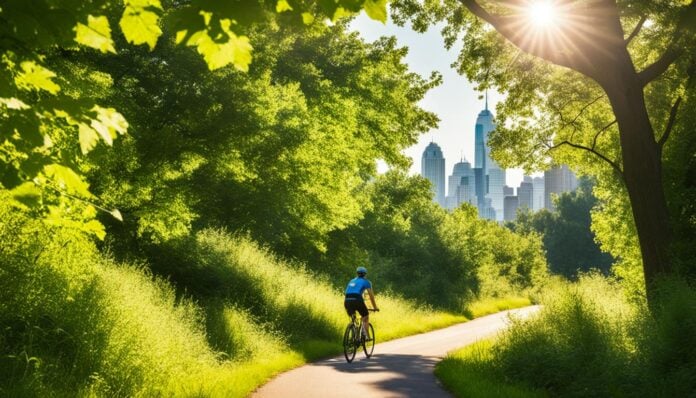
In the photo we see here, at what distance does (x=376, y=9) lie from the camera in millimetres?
3766

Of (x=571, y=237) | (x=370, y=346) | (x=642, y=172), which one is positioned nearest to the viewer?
(x=642, y=172)

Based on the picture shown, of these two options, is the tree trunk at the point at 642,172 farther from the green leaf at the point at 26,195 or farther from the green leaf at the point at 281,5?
the green leaf at the point at 26,195

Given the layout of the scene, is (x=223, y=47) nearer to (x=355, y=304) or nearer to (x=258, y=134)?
(x=355, y=304)

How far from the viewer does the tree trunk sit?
13.8m

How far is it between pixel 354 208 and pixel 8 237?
20.5 metres

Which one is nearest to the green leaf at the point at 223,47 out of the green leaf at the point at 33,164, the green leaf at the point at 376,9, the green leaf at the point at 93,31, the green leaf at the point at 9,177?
the green leaf at the point at 93,31

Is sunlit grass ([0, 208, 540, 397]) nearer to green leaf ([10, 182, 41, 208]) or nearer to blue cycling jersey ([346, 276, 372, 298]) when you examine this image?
blue cycling jersey ([346, 276, 372, 298])

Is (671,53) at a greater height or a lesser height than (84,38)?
greater

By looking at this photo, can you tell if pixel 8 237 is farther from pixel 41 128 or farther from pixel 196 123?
pixel 196 123

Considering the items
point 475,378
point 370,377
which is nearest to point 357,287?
point 370,377

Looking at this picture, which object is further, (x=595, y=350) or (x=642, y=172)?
(x=642, y=172)

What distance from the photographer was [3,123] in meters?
3.65

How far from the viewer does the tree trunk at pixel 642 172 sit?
45.4 ft

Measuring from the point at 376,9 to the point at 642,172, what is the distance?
11996 millimetres
